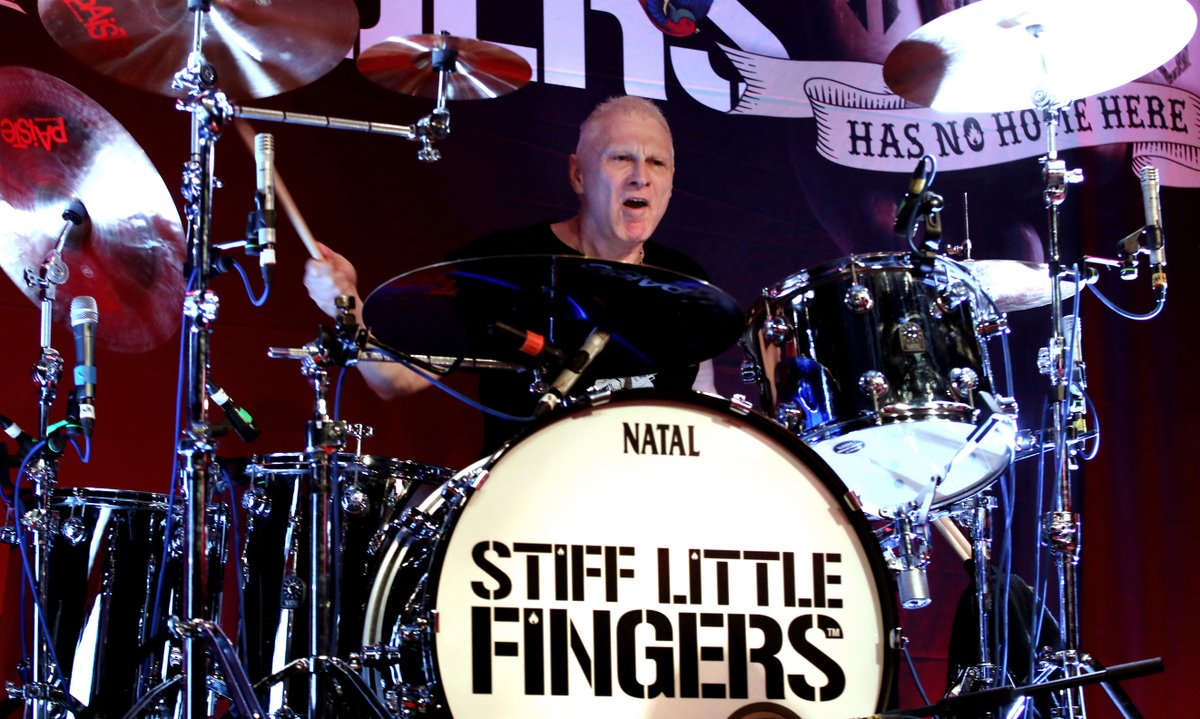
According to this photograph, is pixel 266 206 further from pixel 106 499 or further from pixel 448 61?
pixel 106 499

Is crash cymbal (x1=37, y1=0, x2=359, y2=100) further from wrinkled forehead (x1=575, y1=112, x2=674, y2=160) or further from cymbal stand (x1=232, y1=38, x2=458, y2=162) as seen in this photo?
wrinkled forehead (x1=575, y1=112, x2=674, y2=160)

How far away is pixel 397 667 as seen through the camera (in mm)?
2578

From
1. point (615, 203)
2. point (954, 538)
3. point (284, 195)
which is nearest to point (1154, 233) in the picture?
point (954, 538)

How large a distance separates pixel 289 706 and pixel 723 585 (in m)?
0.97

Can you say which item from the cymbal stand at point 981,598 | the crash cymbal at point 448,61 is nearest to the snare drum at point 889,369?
the cymbal stand at point 981,598

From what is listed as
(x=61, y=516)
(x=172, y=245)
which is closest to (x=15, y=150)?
(x=172, y=245)

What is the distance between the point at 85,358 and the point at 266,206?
0.70m

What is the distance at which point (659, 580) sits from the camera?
8.51 ft

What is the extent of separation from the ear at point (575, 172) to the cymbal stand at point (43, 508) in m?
1.57

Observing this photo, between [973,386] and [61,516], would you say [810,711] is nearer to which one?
[973,386]

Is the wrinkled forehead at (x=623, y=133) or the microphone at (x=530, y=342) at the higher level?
the wrinkled forehead at (x=623, y=133)

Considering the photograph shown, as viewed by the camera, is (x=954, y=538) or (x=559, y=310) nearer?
(x=559, y=310)

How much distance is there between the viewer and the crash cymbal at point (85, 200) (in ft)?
10.2

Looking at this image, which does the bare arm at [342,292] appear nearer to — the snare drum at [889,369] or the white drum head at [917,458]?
the snare drum at [889,369]
